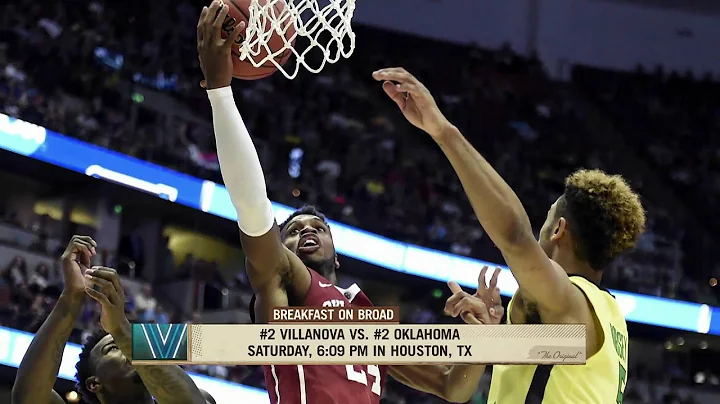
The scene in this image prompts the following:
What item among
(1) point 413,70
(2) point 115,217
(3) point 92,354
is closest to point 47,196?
(2) point 115,217

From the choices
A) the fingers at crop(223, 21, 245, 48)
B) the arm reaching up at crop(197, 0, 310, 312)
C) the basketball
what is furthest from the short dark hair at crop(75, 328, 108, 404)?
the fingers at crop(223, 21, 245, 48)

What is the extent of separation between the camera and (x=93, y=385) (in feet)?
10.9

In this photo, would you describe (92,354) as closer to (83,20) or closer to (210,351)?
(210,351)

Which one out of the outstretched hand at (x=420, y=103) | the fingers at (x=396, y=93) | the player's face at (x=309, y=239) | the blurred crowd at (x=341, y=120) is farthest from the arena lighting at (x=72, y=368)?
the outstretched hand at (x=420, y=103)

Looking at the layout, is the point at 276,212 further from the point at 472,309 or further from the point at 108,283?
the point at 108,283

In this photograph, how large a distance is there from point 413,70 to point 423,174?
3109mm

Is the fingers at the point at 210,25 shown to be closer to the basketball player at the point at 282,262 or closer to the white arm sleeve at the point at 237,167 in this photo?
the basketball player at the point at 282,262

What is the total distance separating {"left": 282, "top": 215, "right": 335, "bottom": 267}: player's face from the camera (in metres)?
3.67

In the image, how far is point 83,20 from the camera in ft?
46.5

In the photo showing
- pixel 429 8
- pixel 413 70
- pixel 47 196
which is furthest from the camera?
pixel 429 8

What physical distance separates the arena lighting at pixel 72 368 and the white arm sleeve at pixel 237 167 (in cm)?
672

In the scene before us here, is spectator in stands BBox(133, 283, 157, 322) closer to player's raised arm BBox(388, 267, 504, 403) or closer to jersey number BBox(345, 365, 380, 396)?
player's raised arm BBox(388, 267, 504, 403)

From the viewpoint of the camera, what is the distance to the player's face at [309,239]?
12.0ft

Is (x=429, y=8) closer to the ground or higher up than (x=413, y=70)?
higher up
